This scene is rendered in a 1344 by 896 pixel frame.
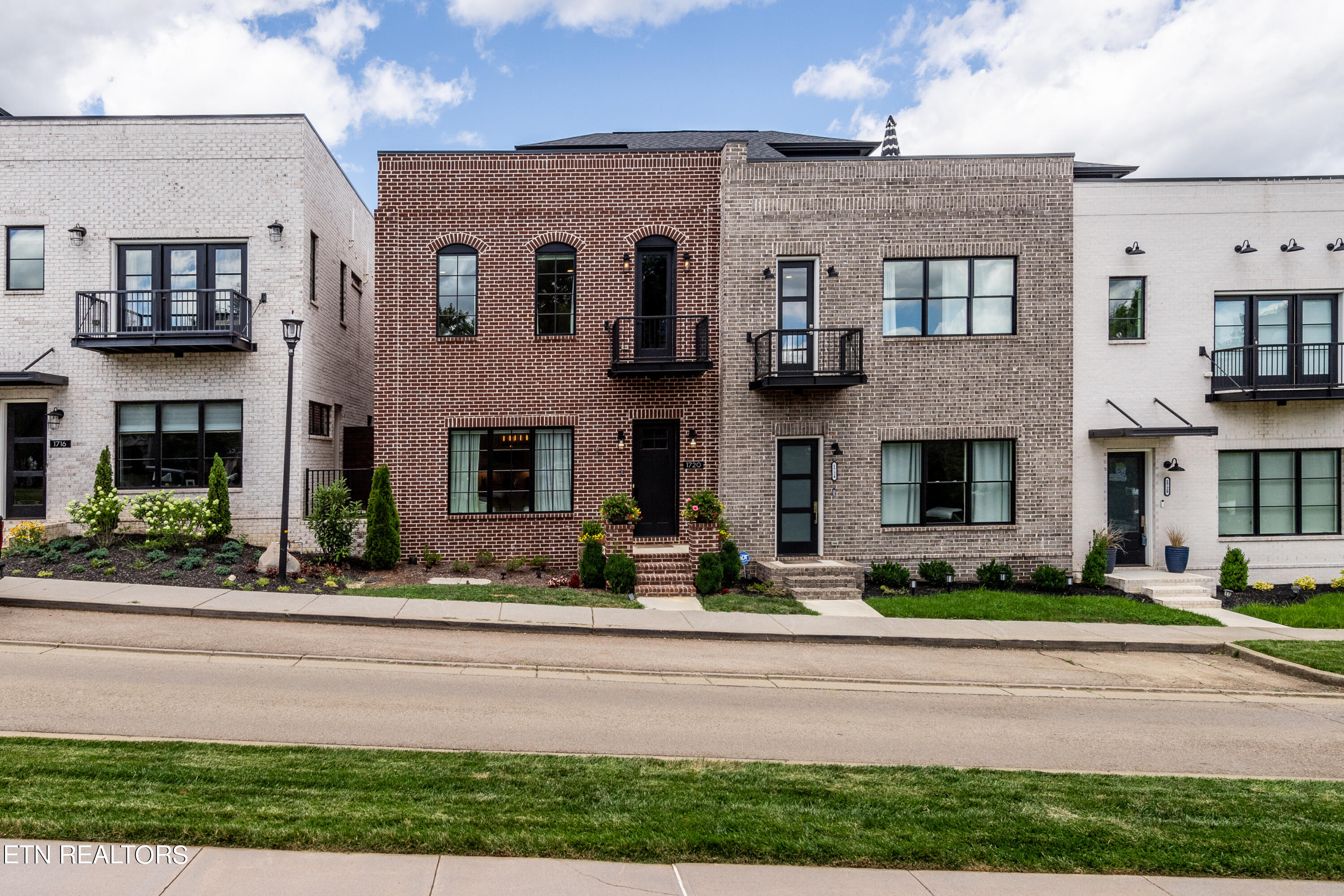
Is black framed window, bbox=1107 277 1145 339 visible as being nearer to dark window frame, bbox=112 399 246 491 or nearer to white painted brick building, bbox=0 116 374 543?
white painted brick building, bbox=0 116 374 543

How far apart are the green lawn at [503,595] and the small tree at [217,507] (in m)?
4.14

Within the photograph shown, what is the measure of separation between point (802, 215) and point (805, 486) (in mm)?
5675

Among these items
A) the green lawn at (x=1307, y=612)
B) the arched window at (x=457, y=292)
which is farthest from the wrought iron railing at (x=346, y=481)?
the green lawn at (x=1307, y=612)

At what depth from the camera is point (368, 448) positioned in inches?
721

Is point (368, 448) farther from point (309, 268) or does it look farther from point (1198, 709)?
point (1198, 709)

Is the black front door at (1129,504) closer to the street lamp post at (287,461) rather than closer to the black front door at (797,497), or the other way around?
the black front door at (797,497)

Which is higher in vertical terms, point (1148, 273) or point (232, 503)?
point (1148, 273)

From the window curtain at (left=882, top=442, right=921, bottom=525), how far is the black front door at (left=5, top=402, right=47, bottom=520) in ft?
58.3

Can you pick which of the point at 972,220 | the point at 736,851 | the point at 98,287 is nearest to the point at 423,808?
the point at 736,851

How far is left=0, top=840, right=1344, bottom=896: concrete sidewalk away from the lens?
3.68 meters

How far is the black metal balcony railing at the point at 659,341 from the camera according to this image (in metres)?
14.9

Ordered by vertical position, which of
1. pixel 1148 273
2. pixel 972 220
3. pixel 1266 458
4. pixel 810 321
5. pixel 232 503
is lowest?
pixel 232 503

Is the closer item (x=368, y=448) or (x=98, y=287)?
(x=98, y=287)

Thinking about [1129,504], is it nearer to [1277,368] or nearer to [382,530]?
[1277,368]
